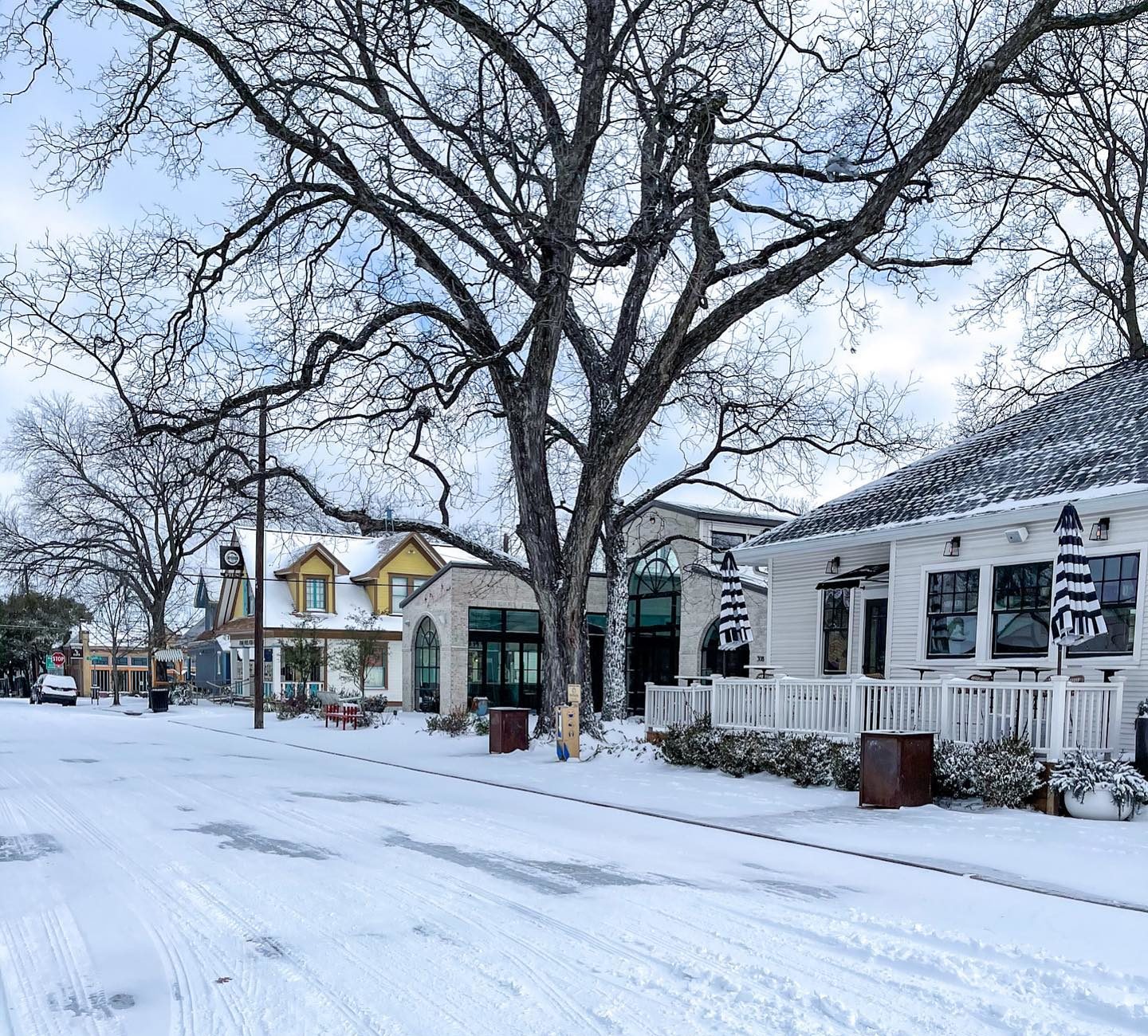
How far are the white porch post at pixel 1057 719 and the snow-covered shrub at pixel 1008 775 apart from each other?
0.22 meters

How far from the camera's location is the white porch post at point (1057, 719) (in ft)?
37.7

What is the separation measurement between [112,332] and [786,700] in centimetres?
1192

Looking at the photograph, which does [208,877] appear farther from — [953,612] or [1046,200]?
[1046,200]

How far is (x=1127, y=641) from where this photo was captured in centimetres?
1315

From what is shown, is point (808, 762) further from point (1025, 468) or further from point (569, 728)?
point (1025, 468)

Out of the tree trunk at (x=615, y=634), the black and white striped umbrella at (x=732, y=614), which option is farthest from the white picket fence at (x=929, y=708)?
the tree trunk at (x=615, y=634)

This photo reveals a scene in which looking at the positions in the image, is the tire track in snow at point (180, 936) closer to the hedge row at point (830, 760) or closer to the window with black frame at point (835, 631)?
the hedge row at point (830, 760)

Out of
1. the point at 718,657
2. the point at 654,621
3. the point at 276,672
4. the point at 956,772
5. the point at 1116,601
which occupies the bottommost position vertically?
the point at 276,672

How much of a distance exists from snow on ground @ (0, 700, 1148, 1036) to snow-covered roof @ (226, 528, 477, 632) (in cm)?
3107

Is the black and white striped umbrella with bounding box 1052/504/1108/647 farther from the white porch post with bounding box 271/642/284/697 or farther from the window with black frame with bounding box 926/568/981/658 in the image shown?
the white porch post with bounding box 271/642/284/697

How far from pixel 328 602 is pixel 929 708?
113 feet

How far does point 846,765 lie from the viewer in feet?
42.8

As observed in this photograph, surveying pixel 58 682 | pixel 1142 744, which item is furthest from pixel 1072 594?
pixel 58 682

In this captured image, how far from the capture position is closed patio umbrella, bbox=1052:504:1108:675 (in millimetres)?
11539
